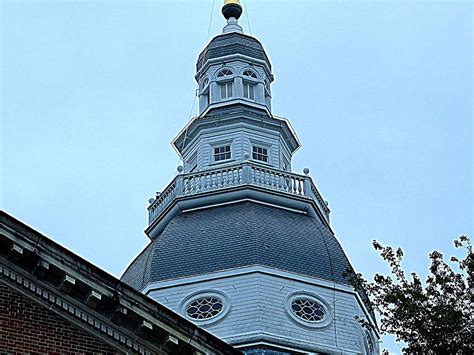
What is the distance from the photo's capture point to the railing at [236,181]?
139ft

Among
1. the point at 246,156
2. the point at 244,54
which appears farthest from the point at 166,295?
the point at 244,54

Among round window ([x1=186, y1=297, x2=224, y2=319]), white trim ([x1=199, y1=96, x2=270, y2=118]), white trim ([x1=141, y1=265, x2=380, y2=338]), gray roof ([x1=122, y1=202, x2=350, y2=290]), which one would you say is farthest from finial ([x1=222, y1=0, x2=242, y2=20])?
round window ([x1=186, y1=297, x2=224, y2=319])

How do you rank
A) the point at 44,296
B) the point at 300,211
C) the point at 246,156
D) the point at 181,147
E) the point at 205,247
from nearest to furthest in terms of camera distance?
the point at 44,296 < the point at 205,247 < the point at 300,211 < the point at 246,156 < the point at 181,147

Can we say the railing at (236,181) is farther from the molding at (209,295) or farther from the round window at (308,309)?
the round window at (308,309)

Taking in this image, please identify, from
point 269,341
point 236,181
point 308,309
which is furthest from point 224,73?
point 269,341

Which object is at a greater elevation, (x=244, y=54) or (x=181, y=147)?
(x=244, y=54)

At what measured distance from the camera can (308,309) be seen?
37.1 meters

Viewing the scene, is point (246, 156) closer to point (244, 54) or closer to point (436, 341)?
point (244, 54)

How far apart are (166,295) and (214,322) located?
2.16 m

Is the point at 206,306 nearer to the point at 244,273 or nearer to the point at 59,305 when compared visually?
the point at 244,273

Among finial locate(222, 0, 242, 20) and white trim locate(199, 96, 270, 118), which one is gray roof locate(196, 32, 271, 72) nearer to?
white trim locate(199, 96, 270, 118)

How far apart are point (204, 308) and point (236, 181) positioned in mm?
6957

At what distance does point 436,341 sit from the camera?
19484mm

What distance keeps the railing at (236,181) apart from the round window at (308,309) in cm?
608
